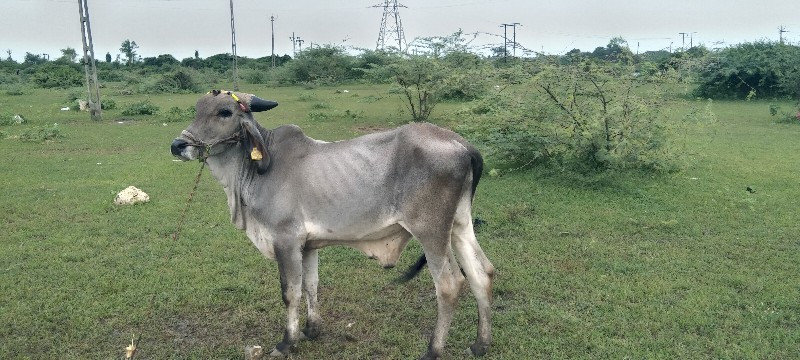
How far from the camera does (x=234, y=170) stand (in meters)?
4.99

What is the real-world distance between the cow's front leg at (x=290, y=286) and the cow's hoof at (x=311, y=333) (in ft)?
0.52

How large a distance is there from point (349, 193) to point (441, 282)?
91 cm

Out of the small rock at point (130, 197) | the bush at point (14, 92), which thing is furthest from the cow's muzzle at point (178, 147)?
the bush at point (14, 92)

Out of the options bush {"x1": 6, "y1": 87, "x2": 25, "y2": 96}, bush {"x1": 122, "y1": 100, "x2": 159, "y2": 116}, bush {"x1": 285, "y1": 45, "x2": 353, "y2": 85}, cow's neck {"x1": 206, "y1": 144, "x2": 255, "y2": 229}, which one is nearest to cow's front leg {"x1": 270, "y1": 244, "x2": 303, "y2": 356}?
cow's neck {"x1": 206, "y1": 144, "x2": 255, "y2": 229}

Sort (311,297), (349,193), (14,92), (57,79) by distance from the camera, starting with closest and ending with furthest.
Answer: (349,193)
(311,297)
(14,92)
(57,79)

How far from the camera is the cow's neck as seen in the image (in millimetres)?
4969

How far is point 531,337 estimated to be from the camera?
5.21 metres

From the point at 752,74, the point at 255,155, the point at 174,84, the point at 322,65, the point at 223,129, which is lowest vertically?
the point at 255,155

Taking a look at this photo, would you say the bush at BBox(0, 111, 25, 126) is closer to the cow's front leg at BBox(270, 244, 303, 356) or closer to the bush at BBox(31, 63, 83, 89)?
the cow's front leg at BBox(270, 244, 303, 356)

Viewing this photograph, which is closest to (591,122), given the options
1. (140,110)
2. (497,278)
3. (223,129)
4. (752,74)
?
(497,278)

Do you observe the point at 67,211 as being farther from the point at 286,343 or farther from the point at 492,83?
the point at 492,83

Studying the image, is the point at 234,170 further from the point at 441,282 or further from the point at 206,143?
the point at 441,282

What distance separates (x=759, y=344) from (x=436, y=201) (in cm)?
273

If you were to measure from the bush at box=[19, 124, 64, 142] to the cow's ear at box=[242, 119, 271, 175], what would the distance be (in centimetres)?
1259
